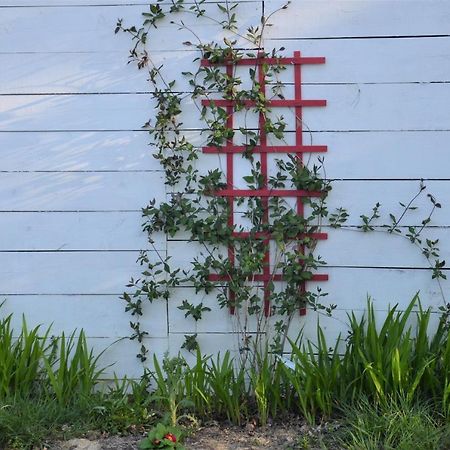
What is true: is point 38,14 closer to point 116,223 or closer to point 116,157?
point 116,157

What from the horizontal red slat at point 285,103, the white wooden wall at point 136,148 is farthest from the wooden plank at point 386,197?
the horizontal red slat at point 285,103

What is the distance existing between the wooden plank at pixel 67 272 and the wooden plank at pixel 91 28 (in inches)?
39.4

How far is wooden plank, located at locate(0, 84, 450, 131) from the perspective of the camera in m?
3.29

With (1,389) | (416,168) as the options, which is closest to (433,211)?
(416,168)

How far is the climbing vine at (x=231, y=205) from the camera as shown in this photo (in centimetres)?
328

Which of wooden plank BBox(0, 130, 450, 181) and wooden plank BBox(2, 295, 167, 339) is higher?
wooden plank BBox(0, 130, 450, 181)

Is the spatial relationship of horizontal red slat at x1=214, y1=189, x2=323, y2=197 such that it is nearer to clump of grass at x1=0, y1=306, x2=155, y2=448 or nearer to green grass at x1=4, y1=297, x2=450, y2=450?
green grass at x1=4, y1=297, x2=450, y2=450

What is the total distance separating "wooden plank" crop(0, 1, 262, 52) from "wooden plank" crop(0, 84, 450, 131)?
9.9 inches

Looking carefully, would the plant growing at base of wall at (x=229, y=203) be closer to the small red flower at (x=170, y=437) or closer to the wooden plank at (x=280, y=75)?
the wooden plank at (x=280, y=75)

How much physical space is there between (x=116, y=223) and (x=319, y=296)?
105cm

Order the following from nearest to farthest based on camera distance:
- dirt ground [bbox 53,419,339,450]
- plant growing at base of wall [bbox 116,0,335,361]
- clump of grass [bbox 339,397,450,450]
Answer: clump of grass [bbox 339,397,450,450], dirt ground [bbox 53,419,339,450], plant growing at base of wall [bbox 116,0,335,361]

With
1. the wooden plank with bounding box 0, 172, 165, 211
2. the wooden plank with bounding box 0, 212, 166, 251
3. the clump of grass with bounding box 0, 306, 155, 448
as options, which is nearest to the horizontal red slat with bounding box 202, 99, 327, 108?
the wooden plank with bounding box 0, 172, 165, 211

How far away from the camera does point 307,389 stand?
304 centimetres

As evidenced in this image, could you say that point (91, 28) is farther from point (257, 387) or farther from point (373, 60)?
point (257, 387)
